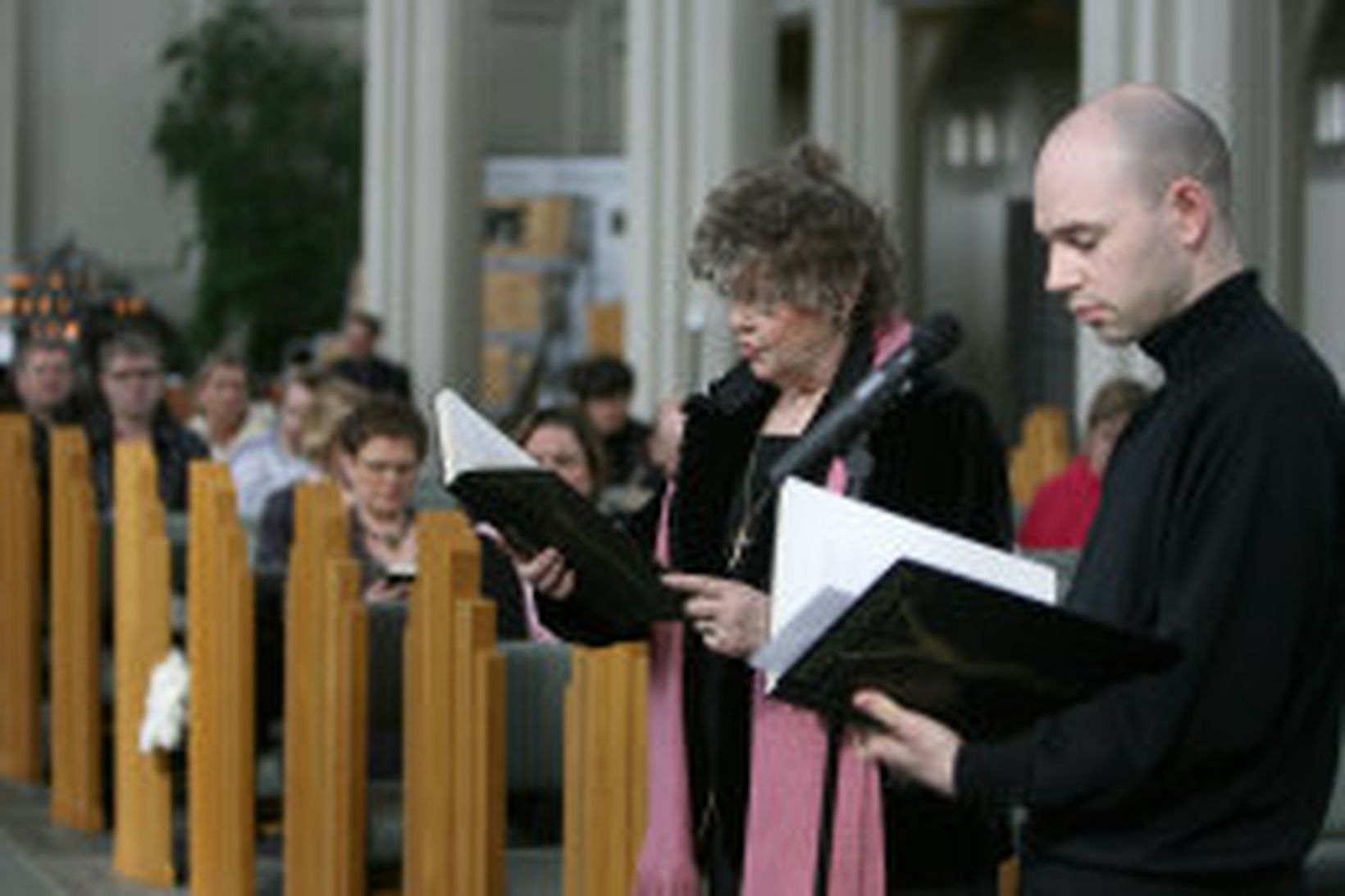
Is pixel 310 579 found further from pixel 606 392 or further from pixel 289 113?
pixel 289 113

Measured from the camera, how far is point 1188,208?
9.41 ft

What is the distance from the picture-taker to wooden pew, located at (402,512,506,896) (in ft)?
17.7

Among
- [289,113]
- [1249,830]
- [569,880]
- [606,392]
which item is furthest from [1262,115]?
[289,113]

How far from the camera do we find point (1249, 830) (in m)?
2.84

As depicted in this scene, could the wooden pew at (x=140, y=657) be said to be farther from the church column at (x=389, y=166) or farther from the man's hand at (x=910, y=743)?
the church column at (x=389, y=166)

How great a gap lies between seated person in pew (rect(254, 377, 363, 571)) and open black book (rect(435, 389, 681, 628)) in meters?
3.53

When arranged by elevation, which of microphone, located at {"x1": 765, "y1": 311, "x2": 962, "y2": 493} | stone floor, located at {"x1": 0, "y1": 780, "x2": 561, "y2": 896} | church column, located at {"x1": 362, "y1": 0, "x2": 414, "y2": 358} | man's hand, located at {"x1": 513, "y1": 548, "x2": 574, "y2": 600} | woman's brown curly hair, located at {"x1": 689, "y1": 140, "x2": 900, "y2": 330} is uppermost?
church column, located at {"x1": 362, "y1": 0, "x2": 414, "y2": 358}

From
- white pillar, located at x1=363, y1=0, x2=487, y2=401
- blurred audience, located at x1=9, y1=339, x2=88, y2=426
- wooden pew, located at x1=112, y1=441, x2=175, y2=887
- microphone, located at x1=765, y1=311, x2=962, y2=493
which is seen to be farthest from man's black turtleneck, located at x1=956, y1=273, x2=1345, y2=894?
white pillar, located at x1=363, y1=0, x2=487, y2=401

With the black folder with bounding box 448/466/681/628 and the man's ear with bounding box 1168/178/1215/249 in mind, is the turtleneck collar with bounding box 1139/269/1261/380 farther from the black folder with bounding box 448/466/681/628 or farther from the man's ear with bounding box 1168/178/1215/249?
the black folder with bounding box 448/466/681/628

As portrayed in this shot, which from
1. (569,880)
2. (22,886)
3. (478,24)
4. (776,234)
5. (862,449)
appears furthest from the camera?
(478,24)

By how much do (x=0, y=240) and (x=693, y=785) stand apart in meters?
20.4

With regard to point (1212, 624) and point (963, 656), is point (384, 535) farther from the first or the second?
point (1212, 624)

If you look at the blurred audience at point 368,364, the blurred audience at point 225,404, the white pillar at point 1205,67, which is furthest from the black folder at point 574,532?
the blurred audience at point 368,364

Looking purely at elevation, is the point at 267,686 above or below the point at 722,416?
below
